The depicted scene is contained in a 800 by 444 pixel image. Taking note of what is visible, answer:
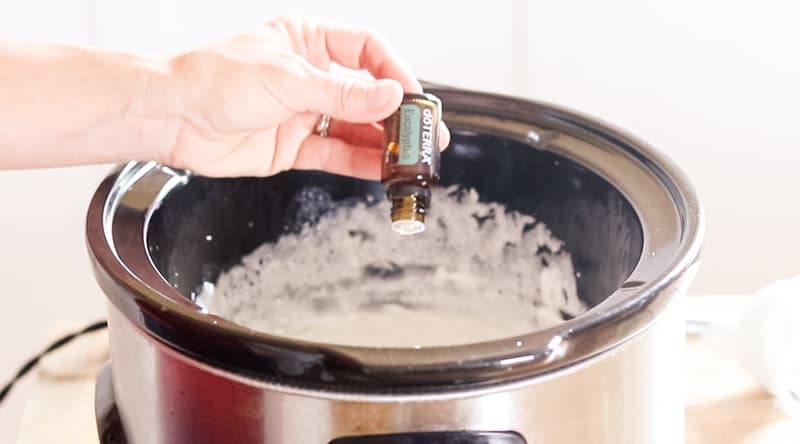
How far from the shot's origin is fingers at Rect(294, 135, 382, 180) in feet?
2.95

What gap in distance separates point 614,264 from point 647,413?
163 millimetres

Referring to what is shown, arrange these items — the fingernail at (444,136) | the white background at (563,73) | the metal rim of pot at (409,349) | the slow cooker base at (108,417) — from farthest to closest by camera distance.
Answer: the white background at (563,73), the fingernail at (444,136), the slow cooker base at (108,417), the metal rim of pot at (409,349)

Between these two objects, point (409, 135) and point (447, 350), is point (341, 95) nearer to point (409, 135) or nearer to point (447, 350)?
point (409, 135)

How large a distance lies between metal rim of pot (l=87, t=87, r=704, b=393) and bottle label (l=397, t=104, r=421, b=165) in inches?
5.4

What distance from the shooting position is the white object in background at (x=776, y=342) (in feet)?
3.10

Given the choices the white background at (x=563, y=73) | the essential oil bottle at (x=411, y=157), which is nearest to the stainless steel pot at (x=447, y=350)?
the essential oil bottle at (x=411, y=157)

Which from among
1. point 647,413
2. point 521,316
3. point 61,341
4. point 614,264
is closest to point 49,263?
point 61,341

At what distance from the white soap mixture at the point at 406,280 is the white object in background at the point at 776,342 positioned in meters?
0.18

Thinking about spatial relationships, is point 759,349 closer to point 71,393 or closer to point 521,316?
point 521,316

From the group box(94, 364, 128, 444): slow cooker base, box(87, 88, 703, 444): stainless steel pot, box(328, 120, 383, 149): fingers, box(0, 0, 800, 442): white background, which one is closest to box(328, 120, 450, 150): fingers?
box(328, 120, 383, 149): fingers

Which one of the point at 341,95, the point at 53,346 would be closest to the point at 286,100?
the point at 341,95

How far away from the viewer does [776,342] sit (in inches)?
37.5

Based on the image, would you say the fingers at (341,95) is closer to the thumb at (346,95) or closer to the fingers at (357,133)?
the thumb at (346,95)

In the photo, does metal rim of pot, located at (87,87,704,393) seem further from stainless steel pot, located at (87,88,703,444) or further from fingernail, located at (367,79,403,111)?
fingernail, located at (367,79,403,111)
